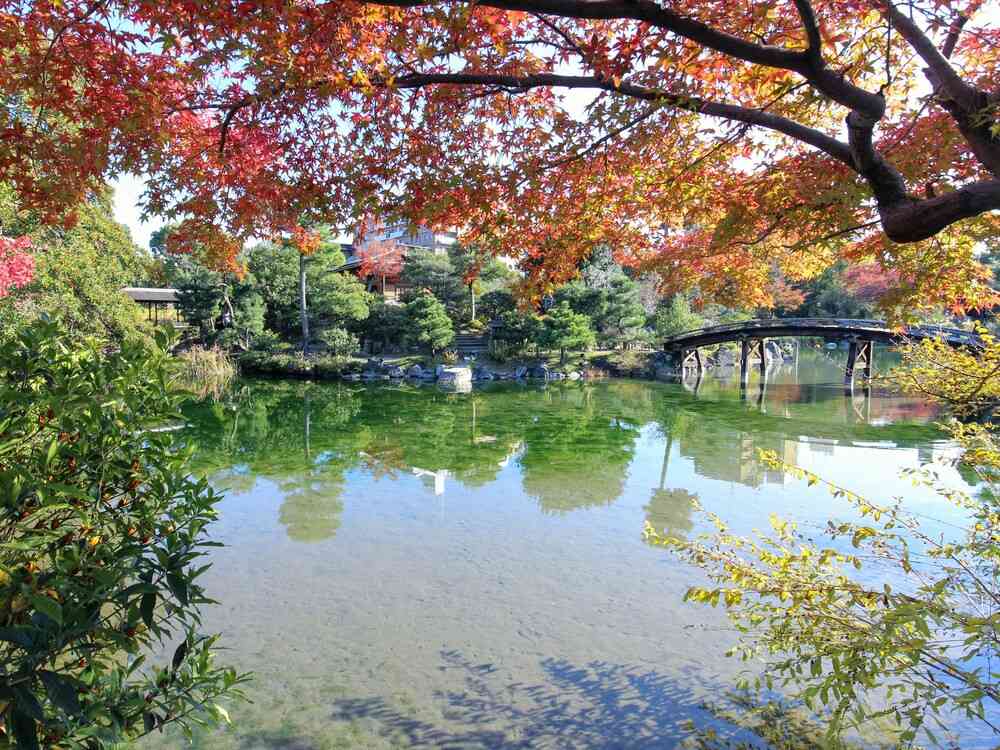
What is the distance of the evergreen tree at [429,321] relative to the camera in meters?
19.6

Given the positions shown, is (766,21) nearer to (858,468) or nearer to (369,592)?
(369,592)

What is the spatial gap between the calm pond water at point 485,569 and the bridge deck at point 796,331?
4.25 m

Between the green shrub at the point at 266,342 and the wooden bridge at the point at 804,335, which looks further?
the green shrub at the point at 266,342

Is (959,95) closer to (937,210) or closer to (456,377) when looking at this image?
(937,210)

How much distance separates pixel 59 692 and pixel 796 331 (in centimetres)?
1781

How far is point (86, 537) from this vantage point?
1562 mm

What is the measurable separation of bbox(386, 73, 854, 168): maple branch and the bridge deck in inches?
519

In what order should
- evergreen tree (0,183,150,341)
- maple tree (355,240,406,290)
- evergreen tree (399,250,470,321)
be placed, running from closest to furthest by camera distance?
evergreen tree (0,183,150,341)
evergreen tree (399,250,470,321)
maple tree (355,240,406,290)

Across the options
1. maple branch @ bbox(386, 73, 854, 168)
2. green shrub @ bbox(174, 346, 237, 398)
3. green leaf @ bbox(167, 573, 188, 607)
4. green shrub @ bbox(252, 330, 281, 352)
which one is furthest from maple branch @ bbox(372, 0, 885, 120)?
green shrub @ bbox(252, 330, 281, 352)

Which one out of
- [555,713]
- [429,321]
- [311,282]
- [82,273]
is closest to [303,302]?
[311,282]

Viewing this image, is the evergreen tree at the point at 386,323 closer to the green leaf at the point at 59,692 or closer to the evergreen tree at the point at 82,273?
the evergreen tree at the point at 82,273

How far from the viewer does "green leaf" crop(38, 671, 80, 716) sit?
3.89 ft

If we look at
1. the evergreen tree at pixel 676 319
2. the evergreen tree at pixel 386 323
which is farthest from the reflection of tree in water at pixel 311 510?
the evergreen tree at pixel 676 319

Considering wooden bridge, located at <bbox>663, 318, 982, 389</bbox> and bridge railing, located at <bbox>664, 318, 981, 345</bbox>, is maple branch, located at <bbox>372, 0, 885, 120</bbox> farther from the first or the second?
wooden bridge, located at <bbox>663, 318, 982, 389</bbox>
